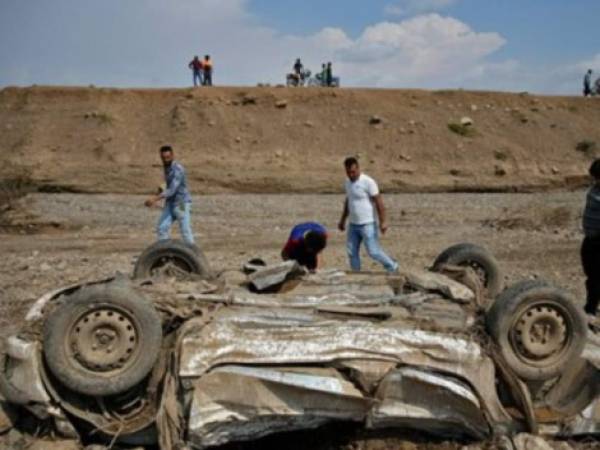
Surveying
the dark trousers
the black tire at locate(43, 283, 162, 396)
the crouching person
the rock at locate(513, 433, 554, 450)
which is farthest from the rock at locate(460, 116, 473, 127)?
the black tire at locate(43, 283, 162, 396)

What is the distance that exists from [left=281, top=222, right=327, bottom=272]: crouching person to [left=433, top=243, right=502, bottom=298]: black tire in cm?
99

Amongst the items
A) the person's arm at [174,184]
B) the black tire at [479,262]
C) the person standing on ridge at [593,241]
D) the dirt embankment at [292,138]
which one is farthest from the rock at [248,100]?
the black tire at [479,262]

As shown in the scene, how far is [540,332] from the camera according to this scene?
4715mm

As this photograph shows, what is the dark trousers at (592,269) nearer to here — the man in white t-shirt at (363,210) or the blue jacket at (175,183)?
the man in white t-shirt at (363,210)

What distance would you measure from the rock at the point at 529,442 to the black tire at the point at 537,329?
0.34 metres

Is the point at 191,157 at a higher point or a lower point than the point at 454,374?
higher

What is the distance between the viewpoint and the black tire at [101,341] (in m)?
4.44

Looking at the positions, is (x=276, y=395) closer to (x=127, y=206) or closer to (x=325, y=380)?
(x=325, y=380)

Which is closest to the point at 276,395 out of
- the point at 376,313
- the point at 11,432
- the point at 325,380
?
the point at 325,380

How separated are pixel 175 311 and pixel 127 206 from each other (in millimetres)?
15904

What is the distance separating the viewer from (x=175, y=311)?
479 centimetres

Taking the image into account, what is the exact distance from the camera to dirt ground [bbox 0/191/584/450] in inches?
414

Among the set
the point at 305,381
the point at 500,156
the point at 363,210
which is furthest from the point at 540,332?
the point at 500,156

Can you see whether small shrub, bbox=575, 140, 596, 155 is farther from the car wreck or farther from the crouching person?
the car wreck
